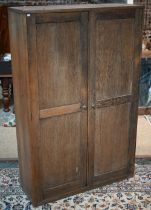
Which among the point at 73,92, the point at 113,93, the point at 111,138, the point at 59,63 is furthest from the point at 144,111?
the point at 59,63

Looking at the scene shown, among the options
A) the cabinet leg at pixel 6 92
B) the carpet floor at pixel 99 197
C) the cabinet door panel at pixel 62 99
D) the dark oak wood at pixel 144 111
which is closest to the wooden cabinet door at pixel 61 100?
the cabinet door panel at pixel 62 99

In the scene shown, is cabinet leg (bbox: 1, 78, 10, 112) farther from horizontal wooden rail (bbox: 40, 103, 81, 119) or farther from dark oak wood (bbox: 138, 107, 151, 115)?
horizontal wooden rail (bbox: 40, 103, 81, 119)

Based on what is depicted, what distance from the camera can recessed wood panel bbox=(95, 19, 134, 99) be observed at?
90.1 inches

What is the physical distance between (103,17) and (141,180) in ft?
4.84

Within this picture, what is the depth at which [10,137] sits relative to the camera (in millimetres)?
3723

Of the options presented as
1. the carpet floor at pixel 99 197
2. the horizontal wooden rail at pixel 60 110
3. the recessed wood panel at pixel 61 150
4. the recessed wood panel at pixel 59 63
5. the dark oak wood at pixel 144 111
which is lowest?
the carpet floor at pixel 99 197

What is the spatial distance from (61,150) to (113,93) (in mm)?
597

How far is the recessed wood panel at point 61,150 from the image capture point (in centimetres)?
237

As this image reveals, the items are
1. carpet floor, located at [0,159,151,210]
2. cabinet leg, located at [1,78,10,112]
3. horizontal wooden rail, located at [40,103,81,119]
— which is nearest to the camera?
horizontal wooden rail, located at [40,103,81,119]

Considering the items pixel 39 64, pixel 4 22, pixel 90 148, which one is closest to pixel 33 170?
pixel 90 148

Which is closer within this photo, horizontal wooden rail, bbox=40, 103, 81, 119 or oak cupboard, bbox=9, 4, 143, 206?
oak cupboard, bbox=9, 4, 143, 206

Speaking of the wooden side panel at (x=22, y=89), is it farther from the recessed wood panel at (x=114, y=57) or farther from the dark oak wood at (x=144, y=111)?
the dark oak wood at (x=144, y=111)

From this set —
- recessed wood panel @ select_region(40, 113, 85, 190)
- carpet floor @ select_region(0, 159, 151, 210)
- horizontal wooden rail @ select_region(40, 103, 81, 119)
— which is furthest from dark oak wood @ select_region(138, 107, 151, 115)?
horizontal wooden rail @ select_region(40, 103, 81, 119)

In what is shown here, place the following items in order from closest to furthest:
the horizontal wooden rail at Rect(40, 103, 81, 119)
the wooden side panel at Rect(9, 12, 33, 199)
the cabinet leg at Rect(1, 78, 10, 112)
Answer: the wooden side panel at Rect(9, 12, 33, 199) < the horizontal wooden rail at Rect(40, 103, 81, 119) < the cabinet leg at Rect(1, 78, 10, 112)
